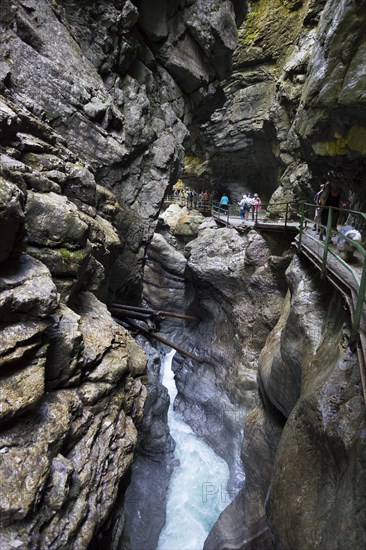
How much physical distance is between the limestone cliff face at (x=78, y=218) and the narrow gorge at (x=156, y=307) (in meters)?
0.04

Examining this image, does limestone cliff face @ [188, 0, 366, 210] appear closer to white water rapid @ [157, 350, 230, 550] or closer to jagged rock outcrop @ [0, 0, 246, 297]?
jagged rock outcrop @ [0, 0, 246, 297]

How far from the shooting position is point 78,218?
253 inches

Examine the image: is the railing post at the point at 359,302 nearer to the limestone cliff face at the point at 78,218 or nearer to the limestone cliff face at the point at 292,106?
the limestone cliff face at the point at 78,218

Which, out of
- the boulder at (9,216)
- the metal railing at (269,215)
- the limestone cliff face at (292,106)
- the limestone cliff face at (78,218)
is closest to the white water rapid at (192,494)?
the limestone cliff face at (78,218)

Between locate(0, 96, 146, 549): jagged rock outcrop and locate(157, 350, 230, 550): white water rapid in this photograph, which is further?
locate(157, 350, 230, 550): white water rapid

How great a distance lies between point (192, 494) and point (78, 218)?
1141 centimetres

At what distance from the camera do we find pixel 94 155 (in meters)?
11.1

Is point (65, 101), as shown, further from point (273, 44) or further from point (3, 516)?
point (273, 44)

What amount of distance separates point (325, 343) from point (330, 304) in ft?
3.39

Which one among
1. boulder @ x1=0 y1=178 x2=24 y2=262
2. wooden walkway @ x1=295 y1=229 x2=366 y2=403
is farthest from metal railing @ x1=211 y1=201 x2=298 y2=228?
boulder @ x1=0 y1=178 x2=24 y2=262

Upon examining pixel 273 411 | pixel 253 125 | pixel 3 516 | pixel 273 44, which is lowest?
pixel 273 411

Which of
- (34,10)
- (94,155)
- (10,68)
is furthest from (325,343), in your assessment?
(34,10)

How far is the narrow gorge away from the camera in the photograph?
157 inches

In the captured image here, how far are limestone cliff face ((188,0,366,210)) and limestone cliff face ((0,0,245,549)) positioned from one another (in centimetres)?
626
